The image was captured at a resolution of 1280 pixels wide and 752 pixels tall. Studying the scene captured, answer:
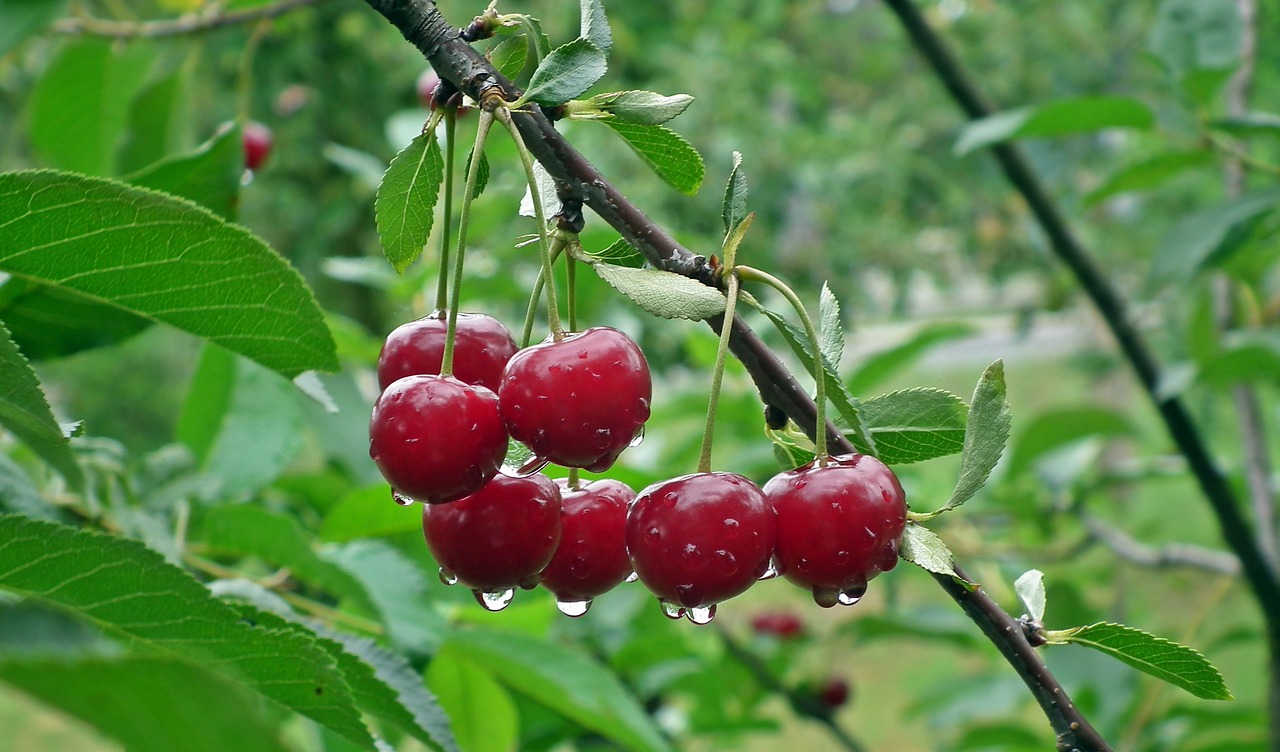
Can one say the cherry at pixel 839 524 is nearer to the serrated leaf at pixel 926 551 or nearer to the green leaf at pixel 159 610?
the serrated leaf at pixel 926 551

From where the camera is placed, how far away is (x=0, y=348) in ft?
2.14

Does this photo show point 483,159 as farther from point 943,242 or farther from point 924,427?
point 943,242

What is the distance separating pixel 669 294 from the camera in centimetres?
66

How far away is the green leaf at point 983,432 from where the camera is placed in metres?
0.69

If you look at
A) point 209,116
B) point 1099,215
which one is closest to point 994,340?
point 1099,215

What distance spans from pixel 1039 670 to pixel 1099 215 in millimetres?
5478

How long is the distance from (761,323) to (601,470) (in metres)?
1.74

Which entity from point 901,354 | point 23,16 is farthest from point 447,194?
point 901,354

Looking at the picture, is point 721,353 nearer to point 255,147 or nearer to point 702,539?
point 702,539

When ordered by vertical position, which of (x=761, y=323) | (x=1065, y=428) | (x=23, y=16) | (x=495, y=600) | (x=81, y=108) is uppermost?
(x=23, y=16)

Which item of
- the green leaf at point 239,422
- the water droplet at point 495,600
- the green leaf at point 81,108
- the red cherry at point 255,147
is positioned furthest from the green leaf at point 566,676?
the red cherry at point 255,147

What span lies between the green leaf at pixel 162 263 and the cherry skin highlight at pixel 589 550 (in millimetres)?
213

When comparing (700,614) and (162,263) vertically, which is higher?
(162,263)

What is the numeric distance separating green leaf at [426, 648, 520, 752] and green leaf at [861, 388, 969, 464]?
2.50 feet
